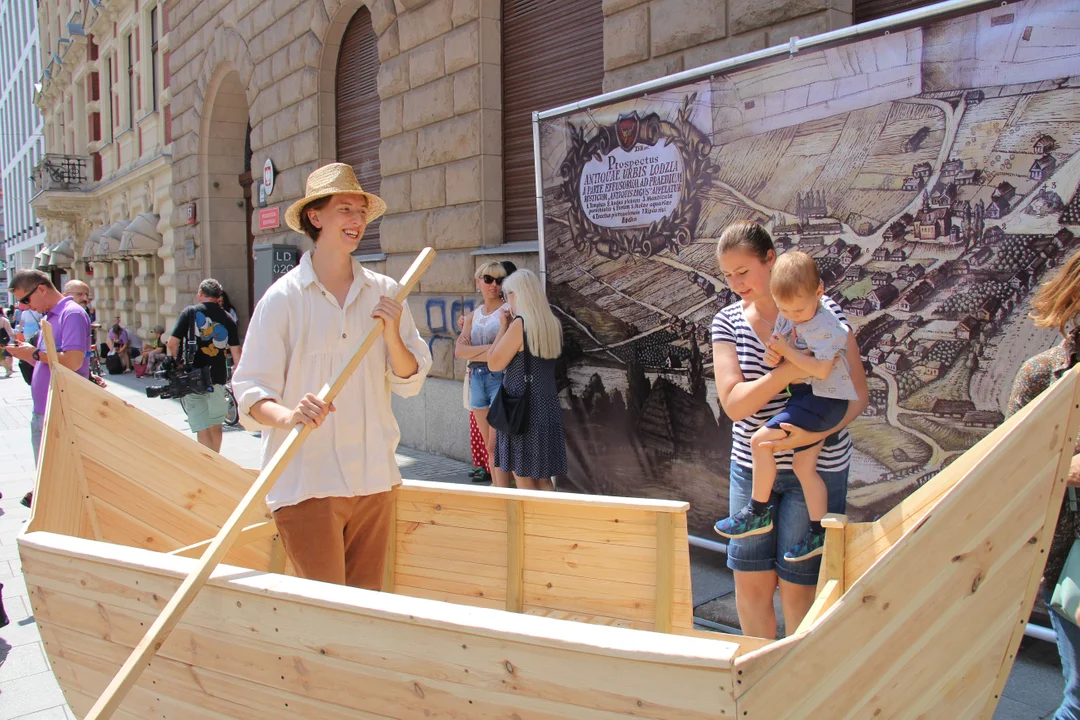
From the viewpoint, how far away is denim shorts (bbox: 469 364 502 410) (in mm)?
5867

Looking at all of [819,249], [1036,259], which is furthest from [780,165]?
[1036,259]

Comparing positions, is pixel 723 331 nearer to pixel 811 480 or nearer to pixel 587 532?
pixel 811 480

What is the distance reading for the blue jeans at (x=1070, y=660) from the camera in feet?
6.64

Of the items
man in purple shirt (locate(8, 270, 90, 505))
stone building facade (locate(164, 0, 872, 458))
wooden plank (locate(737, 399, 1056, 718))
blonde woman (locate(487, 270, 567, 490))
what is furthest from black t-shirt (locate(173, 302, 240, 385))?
wooden plank (locate(737, 399, 1056, 718))

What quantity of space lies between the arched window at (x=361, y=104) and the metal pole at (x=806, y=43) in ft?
17.5

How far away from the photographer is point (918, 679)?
5.68 feet

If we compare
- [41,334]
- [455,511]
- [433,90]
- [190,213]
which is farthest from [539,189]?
[190,213]

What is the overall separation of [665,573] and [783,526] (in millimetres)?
582

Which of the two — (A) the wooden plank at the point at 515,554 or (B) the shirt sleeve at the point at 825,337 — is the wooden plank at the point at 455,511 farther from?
(B) the shirt sleeve at the point at 825,337

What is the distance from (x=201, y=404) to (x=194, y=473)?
3.67 m

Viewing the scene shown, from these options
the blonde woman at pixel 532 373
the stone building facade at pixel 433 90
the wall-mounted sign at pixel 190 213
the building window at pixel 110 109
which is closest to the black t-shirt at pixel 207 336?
the stone building facade at pixel 433 90

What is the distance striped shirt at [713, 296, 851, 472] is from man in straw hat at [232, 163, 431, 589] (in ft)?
3.66

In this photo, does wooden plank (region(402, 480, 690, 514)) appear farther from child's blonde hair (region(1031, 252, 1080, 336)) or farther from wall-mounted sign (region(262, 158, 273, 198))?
wall-mounted sign (region(262, 158, 273, 198))

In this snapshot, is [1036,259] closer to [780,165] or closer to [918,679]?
[780,165]
